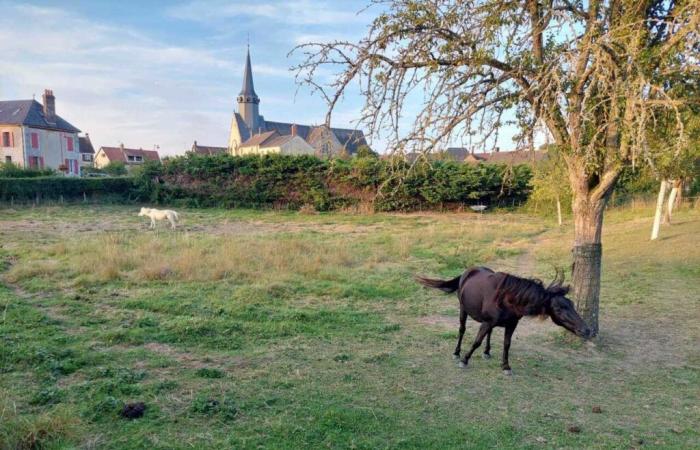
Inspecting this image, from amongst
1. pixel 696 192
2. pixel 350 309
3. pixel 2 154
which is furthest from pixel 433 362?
pixel 2 154

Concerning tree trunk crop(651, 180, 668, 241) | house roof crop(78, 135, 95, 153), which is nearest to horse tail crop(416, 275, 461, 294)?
tree trunk crop(651, 180, 668, 241)

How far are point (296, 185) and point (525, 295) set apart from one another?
2440 centimetres

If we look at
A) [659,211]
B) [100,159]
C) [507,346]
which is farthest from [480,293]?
[100,159]

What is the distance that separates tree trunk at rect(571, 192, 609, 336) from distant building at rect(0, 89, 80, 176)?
4636 cm

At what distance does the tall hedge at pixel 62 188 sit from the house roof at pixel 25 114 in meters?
21.4

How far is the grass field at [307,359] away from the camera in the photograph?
3602 millimetres

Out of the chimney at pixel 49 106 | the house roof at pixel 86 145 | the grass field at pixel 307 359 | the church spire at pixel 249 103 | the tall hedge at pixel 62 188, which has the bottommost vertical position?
the grass field at pixel 307 359

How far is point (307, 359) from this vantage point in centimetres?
521

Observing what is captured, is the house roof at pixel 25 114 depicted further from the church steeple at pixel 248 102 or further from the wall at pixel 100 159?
the church steeple at pixel 248 102

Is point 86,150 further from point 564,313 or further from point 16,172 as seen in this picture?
point 564,313

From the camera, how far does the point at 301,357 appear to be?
526 centimetres

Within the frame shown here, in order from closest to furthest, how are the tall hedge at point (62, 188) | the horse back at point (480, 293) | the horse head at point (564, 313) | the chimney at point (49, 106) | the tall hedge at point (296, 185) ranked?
the horse head at point (564, 313) → the horse back at point (480, 293) → the tall hedge at point (62, 188) → the tall hedge at point (296, 185) → the chimney at point (49, 106)

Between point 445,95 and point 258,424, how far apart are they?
4.33 meters

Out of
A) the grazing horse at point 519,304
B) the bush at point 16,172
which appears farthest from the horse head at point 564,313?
the bush at point 16,172
